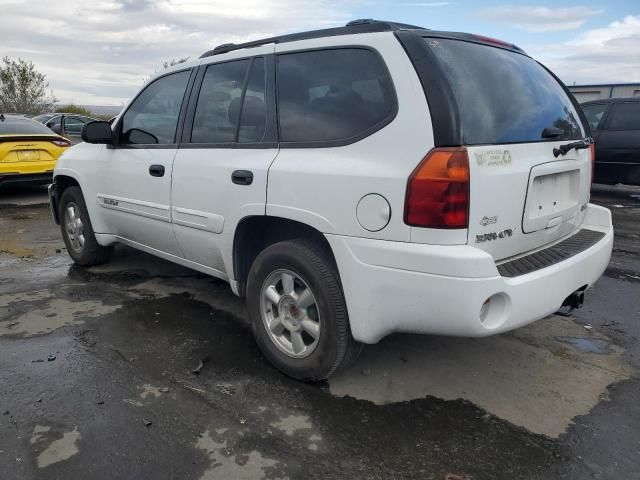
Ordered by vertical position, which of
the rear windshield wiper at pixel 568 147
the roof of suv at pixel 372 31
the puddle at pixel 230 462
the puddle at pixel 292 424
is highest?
the roof of suv at pixel 372 31

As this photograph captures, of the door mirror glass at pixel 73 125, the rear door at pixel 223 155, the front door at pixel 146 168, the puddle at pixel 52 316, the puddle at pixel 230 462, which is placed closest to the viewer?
the puddle at pixel 230 462

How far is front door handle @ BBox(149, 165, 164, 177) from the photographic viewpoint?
3832mm

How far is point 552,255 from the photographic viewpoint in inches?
115

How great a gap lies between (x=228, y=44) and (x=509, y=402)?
2.93m

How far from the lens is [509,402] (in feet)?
9.42

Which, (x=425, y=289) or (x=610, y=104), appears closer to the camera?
(x=425, y=289)

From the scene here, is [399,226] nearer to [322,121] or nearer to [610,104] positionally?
[322,121]

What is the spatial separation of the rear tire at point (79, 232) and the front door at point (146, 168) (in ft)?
1.61

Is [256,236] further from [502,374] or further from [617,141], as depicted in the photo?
[617,141]

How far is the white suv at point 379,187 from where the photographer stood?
2.42 metres

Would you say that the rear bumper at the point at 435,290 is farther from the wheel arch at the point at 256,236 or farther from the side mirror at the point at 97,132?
the side mirror at the point at 97,132

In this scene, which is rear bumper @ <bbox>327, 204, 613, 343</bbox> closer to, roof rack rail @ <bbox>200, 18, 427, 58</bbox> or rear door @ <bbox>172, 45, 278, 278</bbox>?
rear door @ <bbox>172, 45, 278, 278</bbox>

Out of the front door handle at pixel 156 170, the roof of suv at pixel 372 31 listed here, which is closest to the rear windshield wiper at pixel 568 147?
the roof of suv at pixel 372 31

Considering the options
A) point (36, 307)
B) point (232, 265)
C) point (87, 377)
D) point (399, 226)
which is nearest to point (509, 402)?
point (399, 226)
